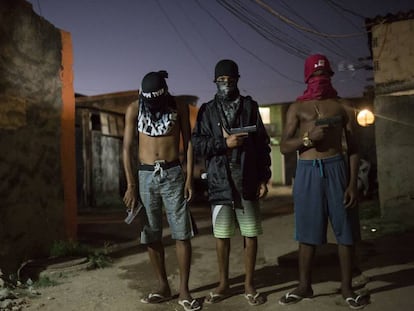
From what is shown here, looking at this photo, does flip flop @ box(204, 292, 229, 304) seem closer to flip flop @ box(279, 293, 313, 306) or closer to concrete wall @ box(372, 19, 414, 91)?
flip flop @ box(279, 293, 313, 306)

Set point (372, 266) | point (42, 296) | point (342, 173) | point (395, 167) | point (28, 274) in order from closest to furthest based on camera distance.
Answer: point (342, 173) < point (42, 296) < point (372, 266) < point (28, 274) < point (395, 167)

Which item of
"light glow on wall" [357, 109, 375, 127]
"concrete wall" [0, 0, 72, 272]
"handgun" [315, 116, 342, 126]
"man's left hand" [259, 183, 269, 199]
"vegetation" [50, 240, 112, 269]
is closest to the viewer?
"handgun" [315, 116, 342, 126]

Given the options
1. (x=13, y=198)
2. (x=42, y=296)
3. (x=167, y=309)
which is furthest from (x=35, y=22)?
(x=167, y=309)

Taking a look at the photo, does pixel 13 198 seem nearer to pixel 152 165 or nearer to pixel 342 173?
pixel 152 165

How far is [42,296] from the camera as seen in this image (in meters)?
3.94

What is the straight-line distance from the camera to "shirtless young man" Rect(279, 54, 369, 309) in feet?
10.9

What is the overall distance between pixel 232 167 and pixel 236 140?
28 centimetres

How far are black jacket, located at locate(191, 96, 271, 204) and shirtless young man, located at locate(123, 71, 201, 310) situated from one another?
0.53 feet

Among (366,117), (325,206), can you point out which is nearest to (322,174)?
(325,206)

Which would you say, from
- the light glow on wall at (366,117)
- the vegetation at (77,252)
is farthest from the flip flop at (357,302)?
the light glow on wall at (366,117)

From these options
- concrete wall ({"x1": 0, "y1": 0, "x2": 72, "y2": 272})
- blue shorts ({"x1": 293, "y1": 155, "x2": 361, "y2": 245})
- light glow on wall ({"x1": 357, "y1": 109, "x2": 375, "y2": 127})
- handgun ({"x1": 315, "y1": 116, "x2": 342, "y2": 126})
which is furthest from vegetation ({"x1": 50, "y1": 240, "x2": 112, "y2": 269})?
light glow on wall ({"x1": 357, "y1": 109, "x2": 375, "y2": 127})

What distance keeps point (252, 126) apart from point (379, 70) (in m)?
5.44

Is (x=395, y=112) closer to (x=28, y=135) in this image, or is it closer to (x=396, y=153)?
(x=396, y=153)

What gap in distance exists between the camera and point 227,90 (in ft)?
11.7
